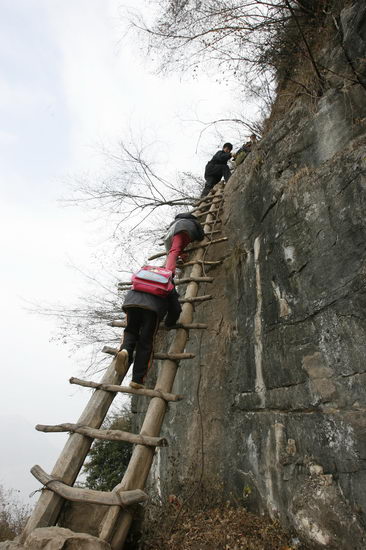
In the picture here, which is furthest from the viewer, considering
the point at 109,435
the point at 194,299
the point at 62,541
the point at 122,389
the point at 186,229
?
the point at 186,229

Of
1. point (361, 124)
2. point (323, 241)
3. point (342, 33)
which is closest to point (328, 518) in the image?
point (323, 241)

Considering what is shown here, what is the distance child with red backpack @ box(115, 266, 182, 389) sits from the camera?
3066 millimetres

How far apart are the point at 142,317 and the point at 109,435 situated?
3.50ft

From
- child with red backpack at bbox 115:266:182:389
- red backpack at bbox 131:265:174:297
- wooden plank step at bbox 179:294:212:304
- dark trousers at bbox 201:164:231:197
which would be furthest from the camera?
dark trousers at bbox 201:164:231:197

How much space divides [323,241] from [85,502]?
2751 millimetres

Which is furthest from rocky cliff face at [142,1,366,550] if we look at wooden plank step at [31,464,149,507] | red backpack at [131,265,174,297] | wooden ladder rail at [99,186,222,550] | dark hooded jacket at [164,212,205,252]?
wooden plank step at [31,464,149,507]

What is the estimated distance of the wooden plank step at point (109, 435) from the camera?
2.52m

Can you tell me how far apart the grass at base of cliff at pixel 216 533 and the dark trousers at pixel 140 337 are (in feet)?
3.66

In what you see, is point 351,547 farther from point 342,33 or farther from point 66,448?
point 342,33

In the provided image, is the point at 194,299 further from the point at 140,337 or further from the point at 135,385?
the point at 135,385

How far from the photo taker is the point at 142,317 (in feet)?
10.7

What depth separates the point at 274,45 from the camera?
5535 millimetres

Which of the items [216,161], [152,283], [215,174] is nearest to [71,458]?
[152,283]

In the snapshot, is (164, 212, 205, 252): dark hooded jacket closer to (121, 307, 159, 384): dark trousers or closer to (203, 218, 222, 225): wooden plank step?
(203, 218, 222, 225): wooden plank step
